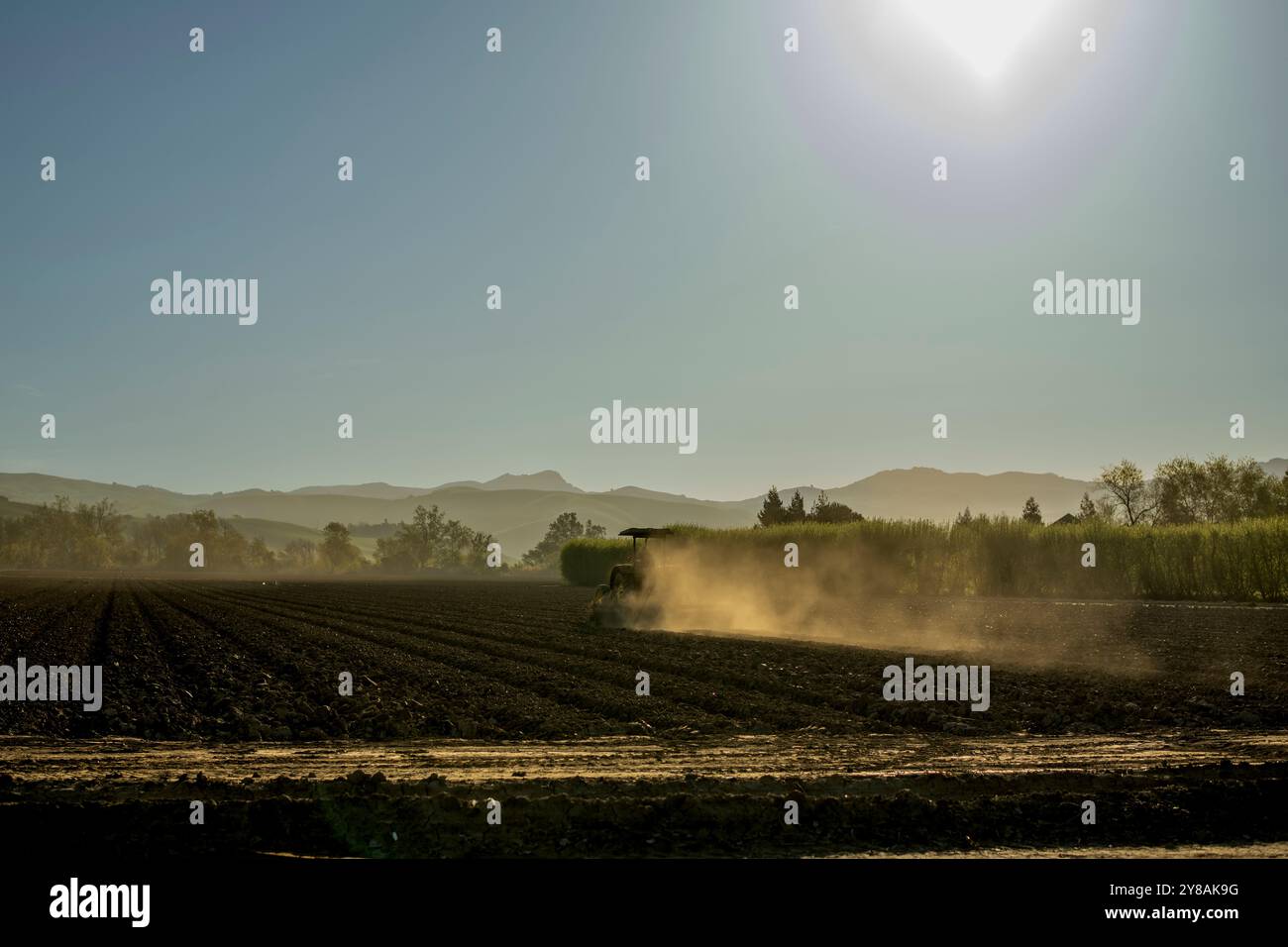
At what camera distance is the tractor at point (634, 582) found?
31.6 metres

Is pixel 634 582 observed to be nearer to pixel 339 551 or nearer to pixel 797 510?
pixel 797 510

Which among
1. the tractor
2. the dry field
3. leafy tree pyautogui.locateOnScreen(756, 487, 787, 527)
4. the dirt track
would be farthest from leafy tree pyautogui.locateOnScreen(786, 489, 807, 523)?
the dirt track

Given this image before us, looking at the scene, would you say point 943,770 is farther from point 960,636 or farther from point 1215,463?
A: point 1215,463

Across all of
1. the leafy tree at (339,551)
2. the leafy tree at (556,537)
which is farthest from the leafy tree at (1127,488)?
the leafy tree at (339,551)

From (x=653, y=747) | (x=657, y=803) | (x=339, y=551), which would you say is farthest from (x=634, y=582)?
(x=339, y=551)

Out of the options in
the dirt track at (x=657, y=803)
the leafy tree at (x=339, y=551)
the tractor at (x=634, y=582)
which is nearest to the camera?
the dirt track at (x=657, y=803)

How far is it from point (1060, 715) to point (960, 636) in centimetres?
1329

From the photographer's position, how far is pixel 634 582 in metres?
31.8

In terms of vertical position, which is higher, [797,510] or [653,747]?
[797,510]

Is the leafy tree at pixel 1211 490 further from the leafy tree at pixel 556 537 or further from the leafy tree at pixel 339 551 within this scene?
the leafy tree at pixel 339 551

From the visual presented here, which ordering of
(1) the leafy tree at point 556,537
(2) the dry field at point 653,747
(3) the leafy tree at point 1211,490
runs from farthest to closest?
(1) the leafy tree at point 556,537, (3) the leafy tree at point 1211,490, (2) the dry field at point 653,747

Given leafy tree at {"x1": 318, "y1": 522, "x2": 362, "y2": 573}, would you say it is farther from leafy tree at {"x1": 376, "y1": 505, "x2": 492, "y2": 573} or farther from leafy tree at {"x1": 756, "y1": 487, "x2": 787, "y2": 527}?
leafy tree at {"x1": 756, "y1": 487, "x2": 787, "y2": 527}
